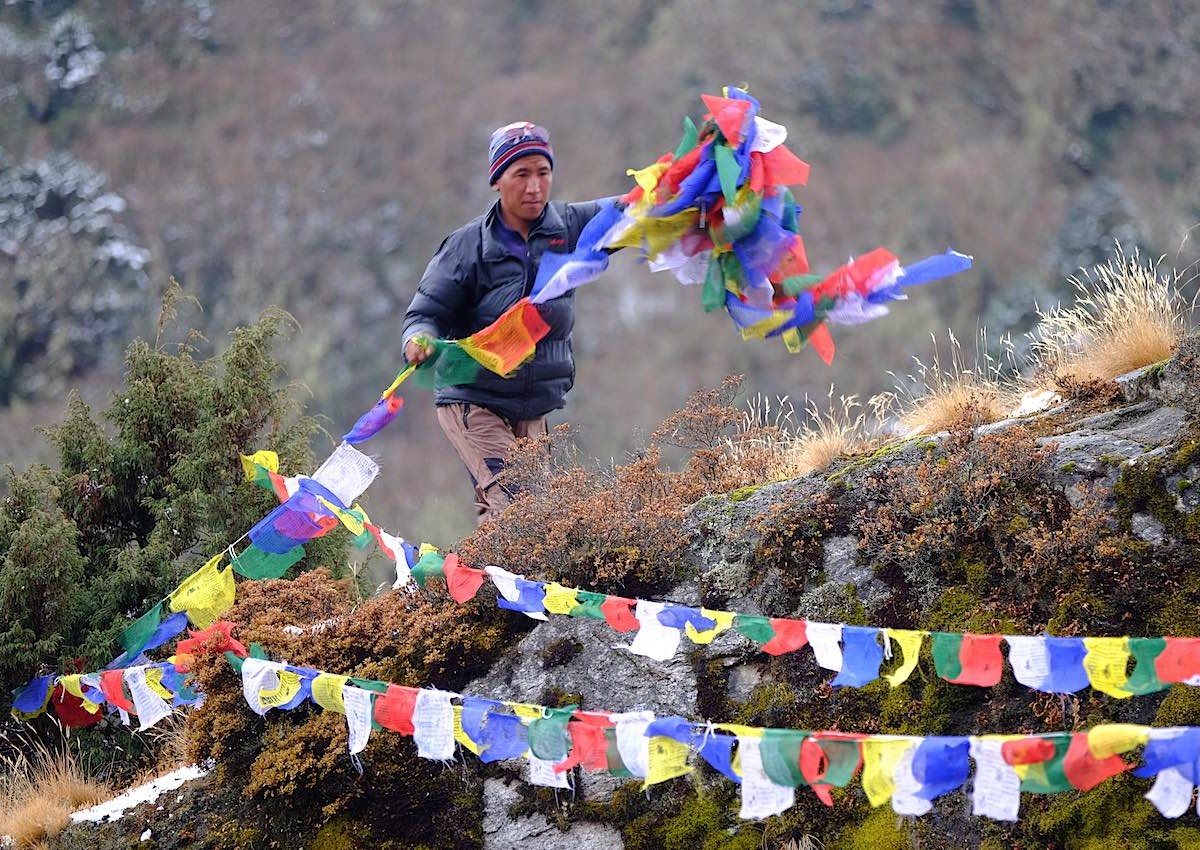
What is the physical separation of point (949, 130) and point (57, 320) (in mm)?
61513

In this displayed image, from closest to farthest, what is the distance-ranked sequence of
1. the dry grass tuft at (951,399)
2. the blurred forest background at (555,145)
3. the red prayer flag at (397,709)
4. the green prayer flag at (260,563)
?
the red prayer flag at (397,709), the green prayer flag at (260,563), the dry grass tuft at (951,399), the blurred forest background at (555,145)

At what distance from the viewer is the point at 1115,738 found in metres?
4.57

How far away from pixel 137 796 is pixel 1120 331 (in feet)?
18.8

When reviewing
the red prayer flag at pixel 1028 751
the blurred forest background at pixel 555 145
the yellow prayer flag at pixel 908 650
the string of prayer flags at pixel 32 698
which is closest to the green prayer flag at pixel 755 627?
Answer: the yellow prayer flag at pixel 908 650

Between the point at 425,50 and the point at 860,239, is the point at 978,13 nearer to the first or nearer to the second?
the point at 860,239

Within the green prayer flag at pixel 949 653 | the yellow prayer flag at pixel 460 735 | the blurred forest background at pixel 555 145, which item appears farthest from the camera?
the blurred forest background at pixel 555 145

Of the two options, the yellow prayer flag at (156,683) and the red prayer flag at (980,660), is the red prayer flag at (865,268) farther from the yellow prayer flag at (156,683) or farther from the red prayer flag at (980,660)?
the yellow prayer flag at (156,683)

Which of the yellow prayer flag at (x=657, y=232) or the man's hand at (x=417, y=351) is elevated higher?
the yellow prayer flag at (x=657, y=232)

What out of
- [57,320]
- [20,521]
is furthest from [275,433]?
[57,320]

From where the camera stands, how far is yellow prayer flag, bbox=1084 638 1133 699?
5.11 meters

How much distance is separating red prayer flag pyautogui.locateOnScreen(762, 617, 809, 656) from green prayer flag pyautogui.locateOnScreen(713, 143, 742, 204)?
1.95 meters

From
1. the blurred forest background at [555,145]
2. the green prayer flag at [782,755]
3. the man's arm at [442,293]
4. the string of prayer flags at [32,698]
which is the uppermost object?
the man's arm at [442,293]

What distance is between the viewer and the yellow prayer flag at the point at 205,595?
802cm

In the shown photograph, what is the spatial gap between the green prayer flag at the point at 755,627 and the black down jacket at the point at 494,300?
2.37 meters
